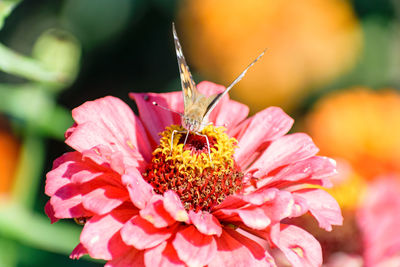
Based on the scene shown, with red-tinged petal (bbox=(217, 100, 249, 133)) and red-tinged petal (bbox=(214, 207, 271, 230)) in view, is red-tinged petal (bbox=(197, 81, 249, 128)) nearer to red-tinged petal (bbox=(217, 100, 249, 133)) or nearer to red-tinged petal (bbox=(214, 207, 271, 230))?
red-tinged petal (bbox=(217, 100, 249, 133))

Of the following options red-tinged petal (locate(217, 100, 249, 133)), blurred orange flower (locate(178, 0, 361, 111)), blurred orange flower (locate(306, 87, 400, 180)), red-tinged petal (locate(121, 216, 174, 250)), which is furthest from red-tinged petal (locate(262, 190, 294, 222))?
blurred orange flower (locate(178, 0, 361, 111))

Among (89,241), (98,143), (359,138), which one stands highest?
(98,143)

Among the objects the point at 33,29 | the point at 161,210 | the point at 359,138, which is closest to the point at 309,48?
the point at 359,138

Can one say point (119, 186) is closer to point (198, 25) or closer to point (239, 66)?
point (239, 66)

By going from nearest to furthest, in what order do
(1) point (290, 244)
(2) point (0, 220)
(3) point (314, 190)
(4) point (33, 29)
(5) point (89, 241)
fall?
1. (5) point (89, 241)
2. (1) point (290, 244)
3. (3) point (314, 190)
4. (2) point (0, 220)
5. (4) point (33, 29)

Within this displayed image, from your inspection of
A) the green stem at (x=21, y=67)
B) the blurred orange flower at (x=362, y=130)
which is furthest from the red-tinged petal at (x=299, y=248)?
the blurred orange flower at (x=362, y=130)

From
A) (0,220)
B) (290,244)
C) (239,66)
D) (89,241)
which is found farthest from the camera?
(239,66)

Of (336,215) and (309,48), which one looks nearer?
(336,215)

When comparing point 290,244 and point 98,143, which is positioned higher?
point 98,143
